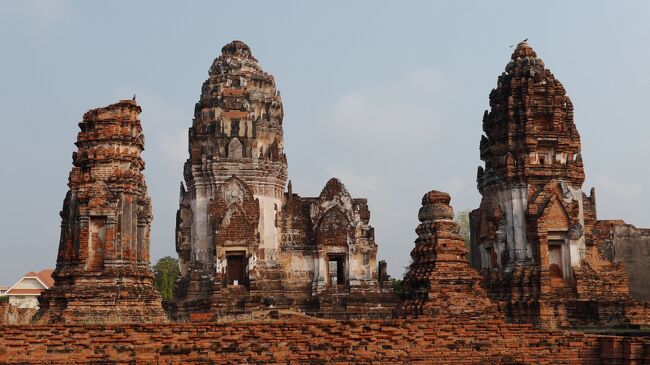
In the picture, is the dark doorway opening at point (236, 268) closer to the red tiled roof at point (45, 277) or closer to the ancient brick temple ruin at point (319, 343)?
the ancient brick temple ruin at point (319, 343)

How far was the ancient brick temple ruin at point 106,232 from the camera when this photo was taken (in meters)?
17.0

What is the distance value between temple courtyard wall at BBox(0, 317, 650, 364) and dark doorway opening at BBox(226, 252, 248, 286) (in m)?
Answer: 11.9

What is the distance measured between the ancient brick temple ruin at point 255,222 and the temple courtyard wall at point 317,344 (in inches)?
437

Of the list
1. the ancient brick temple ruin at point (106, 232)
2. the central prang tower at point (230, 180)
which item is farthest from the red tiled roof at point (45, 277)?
the ancient brick temple ruin at point (106, 232)

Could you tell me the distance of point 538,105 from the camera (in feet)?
73.5

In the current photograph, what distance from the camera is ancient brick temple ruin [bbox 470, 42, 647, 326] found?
2100 centimetres

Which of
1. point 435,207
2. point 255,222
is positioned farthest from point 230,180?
point 435,207

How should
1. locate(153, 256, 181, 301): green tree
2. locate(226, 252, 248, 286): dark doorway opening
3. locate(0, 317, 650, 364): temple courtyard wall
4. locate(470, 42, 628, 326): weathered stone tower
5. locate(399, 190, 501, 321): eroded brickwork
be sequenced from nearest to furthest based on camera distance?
1. locate(0, 317, 650, 364): temple courtyard wall
2. locate(399, 190, 501, 321): eroded brickwork
3. locate(470, 42, 628, 326): weathered stone tower
4. locate(226, 252, 248, 286): dark doorway opening
5. locate(153, 256, 181, 301): green tree

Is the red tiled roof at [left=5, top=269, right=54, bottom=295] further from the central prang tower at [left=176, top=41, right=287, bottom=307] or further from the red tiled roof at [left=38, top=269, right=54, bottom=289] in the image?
the central prang tower at [left=176, top=41, right=287, bottom=307]

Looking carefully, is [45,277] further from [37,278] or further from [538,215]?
[538,215]

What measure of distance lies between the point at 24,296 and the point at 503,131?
3735 cm

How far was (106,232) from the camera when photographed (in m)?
17.7

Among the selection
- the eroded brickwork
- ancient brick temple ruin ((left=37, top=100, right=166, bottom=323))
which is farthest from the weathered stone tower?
ancient brick temple ruin ((left=37, top=100, right=166, bottom=323))

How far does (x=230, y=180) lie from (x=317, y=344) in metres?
13.0
